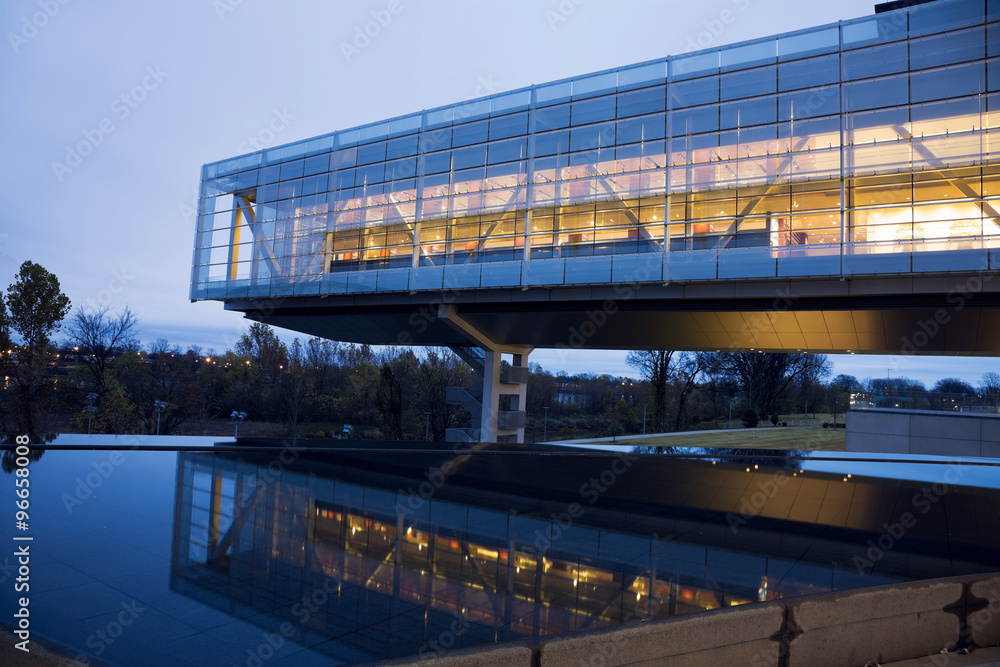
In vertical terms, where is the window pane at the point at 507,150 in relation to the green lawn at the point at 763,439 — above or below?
above

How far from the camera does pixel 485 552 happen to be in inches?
256

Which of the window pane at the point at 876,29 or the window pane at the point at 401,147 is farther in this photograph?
the window pane at the point at 401,147

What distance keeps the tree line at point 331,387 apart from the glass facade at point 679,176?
964 centimetres

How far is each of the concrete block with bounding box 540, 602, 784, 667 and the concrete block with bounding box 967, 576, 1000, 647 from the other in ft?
6.22

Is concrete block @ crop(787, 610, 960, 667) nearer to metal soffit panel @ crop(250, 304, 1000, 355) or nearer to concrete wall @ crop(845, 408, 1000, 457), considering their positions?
metal soffit panel @ crop(250, 304, 1000, 355)

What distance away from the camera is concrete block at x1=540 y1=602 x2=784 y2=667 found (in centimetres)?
384

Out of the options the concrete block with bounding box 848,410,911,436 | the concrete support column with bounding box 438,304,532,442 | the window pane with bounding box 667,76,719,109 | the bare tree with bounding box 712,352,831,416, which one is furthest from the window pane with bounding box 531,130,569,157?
the bare tree with bounding box 712,352,831,416

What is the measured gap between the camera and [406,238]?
1231 inches

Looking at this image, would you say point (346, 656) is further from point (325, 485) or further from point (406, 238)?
point (406, 238)

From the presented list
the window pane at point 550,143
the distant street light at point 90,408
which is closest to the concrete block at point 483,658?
the window pane at point 550,143

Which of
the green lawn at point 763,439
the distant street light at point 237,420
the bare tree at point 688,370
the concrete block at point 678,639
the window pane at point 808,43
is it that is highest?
the window pane at point 808,43

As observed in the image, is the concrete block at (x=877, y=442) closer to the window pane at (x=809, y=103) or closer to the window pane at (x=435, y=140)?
the window pane at (x=809, y=103)

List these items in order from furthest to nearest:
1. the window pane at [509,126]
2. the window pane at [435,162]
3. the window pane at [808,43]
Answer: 1. the window pane at [435,162]
2. the window pane at [509,126]
3. the window pane at [808,43]

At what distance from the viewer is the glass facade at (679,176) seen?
68.3 ft
